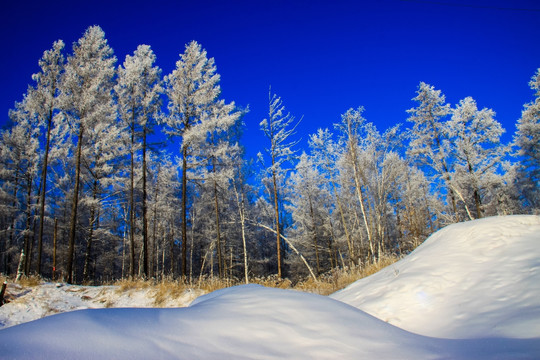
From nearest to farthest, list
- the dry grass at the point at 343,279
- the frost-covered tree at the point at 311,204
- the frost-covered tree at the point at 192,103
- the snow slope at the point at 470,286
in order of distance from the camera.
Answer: the snow slope at the point at 470,286, the dry grass at the point at 343,279, the frost-covered tree at the point at 192,103, the frost-covered tree at the point at 311,204

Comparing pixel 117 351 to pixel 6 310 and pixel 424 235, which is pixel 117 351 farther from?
pixel 424 235

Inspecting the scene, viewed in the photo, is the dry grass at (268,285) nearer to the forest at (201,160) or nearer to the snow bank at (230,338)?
the forest at (201,160)

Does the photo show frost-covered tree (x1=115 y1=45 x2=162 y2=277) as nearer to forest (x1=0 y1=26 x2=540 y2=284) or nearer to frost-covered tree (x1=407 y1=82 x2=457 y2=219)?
forest (x1=0 y1=26 x2=540 y2=284)

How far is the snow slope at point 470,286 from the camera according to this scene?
6.27 ft

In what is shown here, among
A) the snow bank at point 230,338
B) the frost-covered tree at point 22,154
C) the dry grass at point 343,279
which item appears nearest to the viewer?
the snow bank at point 230,338

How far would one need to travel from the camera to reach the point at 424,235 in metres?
11.8

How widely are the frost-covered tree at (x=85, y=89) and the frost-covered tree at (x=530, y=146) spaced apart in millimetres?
23898

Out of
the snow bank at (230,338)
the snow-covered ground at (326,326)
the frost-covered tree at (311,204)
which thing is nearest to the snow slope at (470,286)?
the snow-covered ground at (326,326)

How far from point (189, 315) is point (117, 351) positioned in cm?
52

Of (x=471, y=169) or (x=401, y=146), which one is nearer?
(x=401, y=146)

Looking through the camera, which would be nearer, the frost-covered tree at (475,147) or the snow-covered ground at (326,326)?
the snow-covered ground at (326,326)

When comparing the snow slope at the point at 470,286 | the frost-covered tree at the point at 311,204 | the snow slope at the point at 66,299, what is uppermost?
the frost-covered tree at the point at 311,204

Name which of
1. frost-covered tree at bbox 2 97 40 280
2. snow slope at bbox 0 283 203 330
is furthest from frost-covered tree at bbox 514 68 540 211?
frost-covered tree at bbox 2 97 40 280

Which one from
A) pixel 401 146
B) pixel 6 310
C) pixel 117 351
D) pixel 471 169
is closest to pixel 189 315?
pixel 117 351
